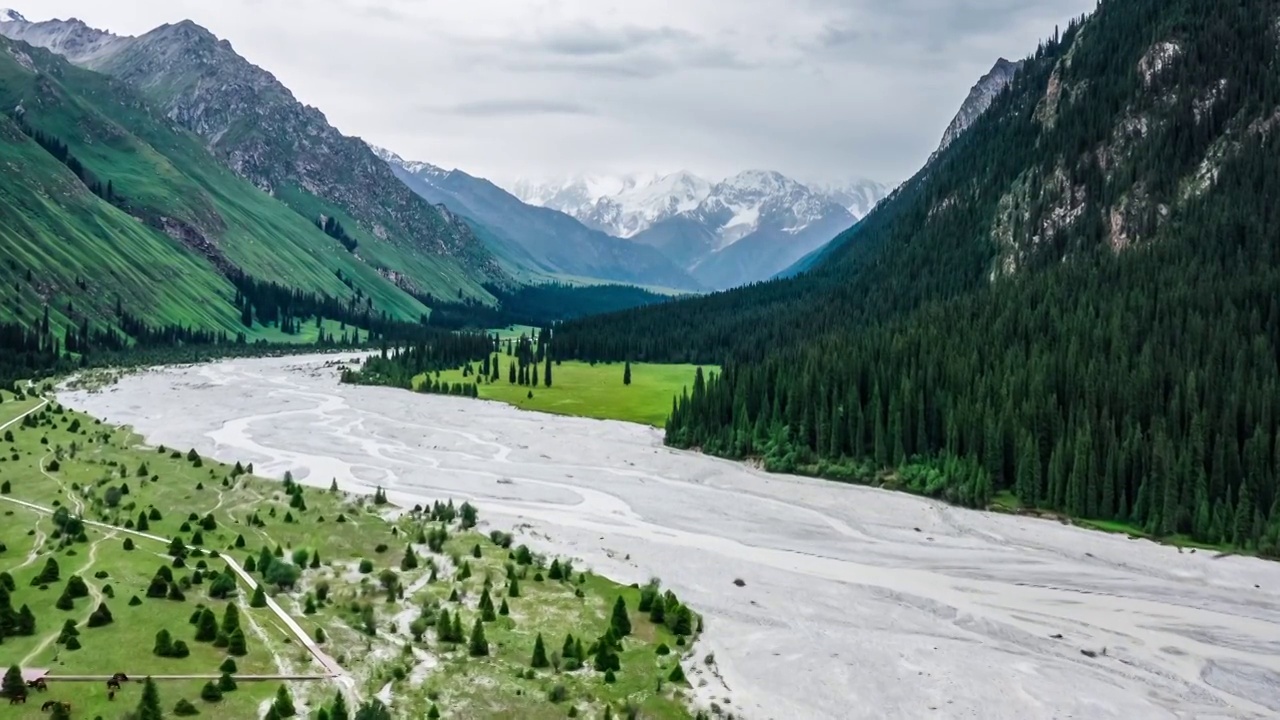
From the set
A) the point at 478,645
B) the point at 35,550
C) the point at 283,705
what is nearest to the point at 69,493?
the point at 35,550

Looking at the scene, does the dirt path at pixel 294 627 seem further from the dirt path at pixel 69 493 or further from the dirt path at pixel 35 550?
the dirt path at pixel 35 550

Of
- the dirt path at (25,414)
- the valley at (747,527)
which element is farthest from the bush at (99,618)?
the dirt path at (25,414)

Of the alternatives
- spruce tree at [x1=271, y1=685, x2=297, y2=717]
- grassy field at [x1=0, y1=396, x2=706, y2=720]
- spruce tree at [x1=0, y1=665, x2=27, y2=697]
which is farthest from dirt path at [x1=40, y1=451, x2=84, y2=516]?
spruce tree at [x1=271, y1=685, x2=297, y2=717]

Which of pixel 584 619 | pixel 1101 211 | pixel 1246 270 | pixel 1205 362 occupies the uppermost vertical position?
pixel 1101 211

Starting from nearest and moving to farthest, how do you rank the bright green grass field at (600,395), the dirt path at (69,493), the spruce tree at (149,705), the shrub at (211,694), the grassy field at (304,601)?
the spruce tree at (149,705) → the shrub at (211,694) → the grassy field at (304,601) → the dirt path at (69,493) → the bright green grass field at (600,395)

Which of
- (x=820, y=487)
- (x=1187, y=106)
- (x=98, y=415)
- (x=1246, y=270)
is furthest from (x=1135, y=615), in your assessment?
(x=1187, y=106)

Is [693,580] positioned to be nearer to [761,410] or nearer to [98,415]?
[761,410]
